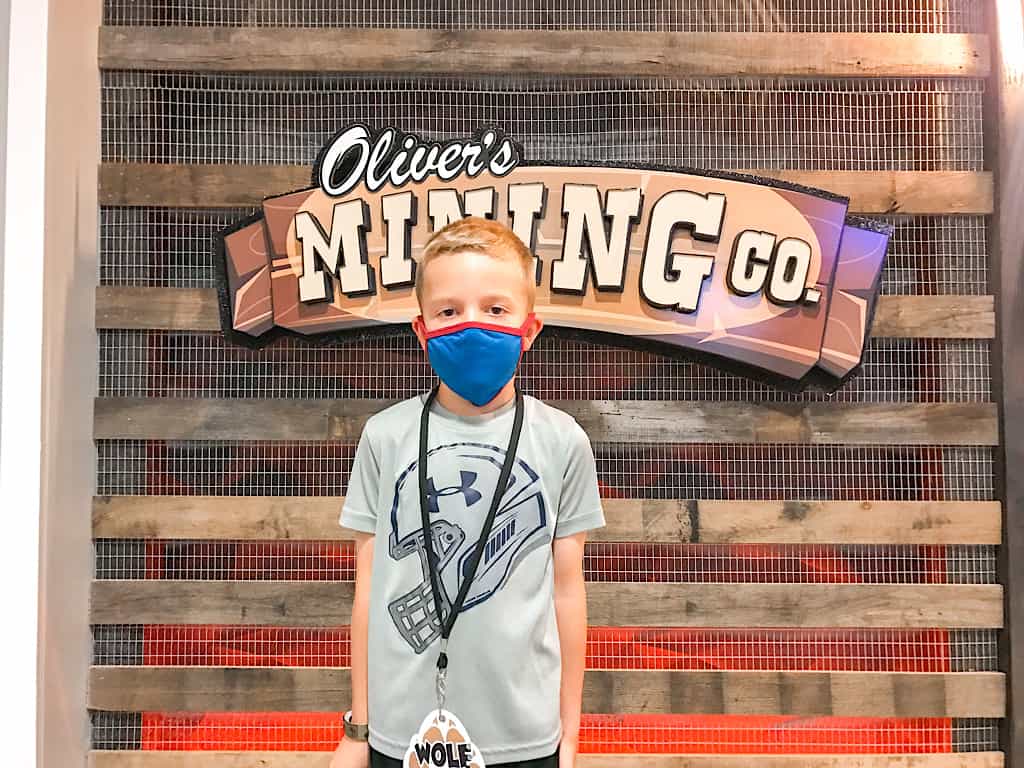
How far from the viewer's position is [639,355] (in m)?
2.61

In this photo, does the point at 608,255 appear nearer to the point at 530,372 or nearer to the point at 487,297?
the point at 530,372

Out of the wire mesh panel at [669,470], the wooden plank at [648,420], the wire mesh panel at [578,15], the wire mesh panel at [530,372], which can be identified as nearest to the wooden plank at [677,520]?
the wire mesh panel at [669,470]

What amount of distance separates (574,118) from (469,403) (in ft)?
4.35

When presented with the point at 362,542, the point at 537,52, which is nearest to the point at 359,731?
the point at 362,542

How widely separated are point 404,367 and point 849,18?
160 cm

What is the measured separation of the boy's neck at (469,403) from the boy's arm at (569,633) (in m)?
0.25

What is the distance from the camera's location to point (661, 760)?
2.53 metres

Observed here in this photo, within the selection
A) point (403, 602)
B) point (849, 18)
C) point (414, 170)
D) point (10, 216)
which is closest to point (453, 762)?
point (403, 602)

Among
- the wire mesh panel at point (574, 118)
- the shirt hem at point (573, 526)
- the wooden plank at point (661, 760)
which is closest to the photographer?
the shirt hem at point (573, 526)

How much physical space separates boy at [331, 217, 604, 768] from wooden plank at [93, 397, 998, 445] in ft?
3.13

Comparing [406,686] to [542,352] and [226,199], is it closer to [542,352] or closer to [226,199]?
[542,352]

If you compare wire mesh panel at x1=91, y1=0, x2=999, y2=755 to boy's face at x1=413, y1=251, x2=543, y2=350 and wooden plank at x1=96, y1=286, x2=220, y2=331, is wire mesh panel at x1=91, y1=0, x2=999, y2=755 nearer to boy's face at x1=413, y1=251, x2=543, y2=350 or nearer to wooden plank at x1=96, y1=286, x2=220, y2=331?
wooden plank at x1=96, y1=286, x2=220, y2=331

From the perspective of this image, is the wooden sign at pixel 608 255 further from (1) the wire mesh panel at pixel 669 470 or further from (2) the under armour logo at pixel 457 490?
(2) the under armour logo at pixel 457 490

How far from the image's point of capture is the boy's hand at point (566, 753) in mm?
1559
